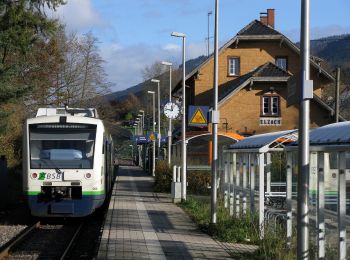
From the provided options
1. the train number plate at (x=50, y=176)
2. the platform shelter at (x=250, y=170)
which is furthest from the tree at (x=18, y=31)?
the platform shelter at (x=250, y=170)

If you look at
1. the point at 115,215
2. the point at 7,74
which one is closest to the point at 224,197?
the point at 115,215

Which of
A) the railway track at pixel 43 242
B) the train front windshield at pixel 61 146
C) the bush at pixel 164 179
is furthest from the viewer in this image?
the bush at pixel 164 179

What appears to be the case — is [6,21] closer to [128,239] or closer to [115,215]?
[115,215]

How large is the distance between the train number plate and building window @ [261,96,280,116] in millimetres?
29814

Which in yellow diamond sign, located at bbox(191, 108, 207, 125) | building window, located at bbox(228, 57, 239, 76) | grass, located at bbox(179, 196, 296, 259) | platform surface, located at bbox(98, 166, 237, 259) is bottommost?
platform surface, located at bbox(98, 166, 237, 259)

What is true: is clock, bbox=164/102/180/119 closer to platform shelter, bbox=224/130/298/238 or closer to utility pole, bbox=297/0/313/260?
platform shelter, bbox=224/130/298/238

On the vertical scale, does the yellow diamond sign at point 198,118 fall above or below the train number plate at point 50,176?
above

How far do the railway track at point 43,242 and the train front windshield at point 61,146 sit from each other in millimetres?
1741

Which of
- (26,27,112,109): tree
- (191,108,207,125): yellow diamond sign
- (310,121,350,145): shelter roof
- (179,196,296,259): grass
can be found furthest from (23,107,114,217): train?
(26,27,112,109): tree

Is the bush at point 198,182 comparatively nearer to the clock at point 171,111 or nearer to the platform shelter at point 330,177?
the clock at point 171,111

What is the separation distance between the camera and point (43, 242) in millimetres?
14648

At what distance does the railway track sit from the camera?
41.5 feet

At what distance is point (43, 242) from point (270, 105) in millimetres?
32238

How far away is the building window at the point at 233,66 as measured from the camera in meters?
47.9
